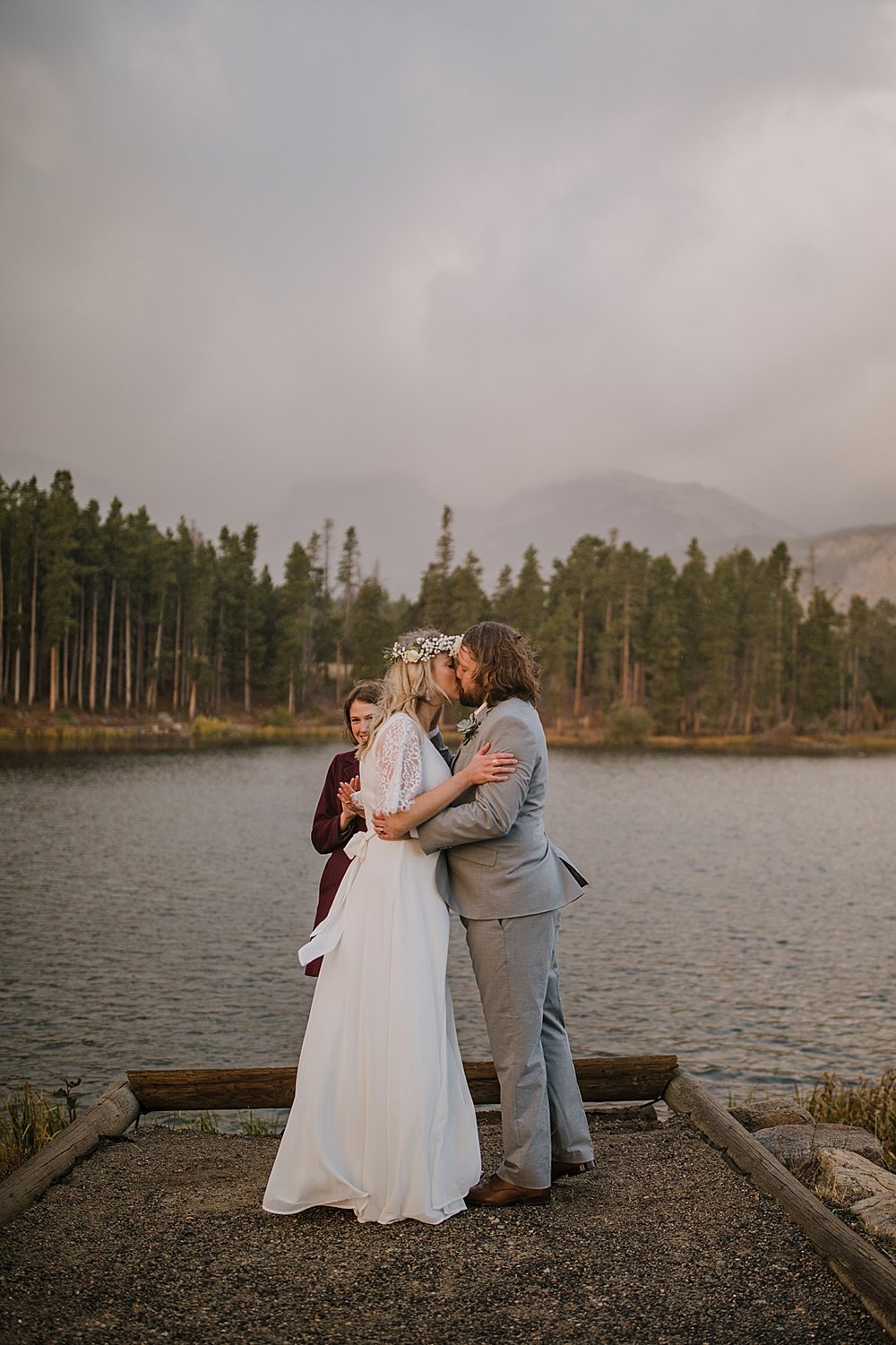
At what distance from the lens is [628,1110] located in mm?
7039

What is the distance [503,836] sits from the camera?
16.9 feet

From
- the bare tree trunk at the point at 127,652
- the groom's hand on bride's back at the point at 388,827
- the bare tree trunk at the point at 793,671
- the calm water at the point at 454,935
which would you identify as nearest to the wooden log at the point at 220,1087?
the groom's hand on bride's back at the point at 388,827

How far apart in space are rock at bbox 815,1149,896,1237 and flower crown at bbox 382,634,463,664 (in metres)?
3.39

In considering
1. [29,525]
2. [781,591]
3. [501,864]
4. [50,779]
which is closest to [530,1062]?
[501,864]

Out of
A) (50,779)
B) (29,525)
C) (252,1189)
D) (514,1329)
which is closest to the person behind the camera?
(514,1329)

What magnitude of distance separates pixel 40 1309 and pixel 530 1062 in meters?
2.22

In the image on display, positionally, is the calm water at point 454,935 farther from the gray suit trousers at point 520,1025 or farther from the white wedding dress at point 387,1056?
the gray suit trousers at point 520,1025

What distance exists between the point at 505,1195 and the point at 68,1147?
7.46ft

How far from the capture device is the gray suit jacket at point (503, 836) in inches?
195

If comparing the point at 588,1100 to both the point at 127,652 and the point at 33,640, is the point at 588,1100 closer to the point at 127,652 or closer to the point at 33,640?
the point at 33,640

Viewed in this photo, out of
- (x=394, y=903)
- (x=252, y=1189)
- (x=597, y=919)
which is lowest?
(x=597, y=919)

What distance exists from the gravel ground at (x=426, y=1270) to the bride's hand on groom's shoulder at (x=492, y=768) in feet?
6.48

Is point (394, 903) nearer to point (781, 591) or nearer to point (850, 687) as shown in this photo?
point (781, 591)

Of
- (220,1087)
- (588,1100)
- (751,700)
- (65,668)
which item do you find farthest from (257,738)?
(588,1100)
